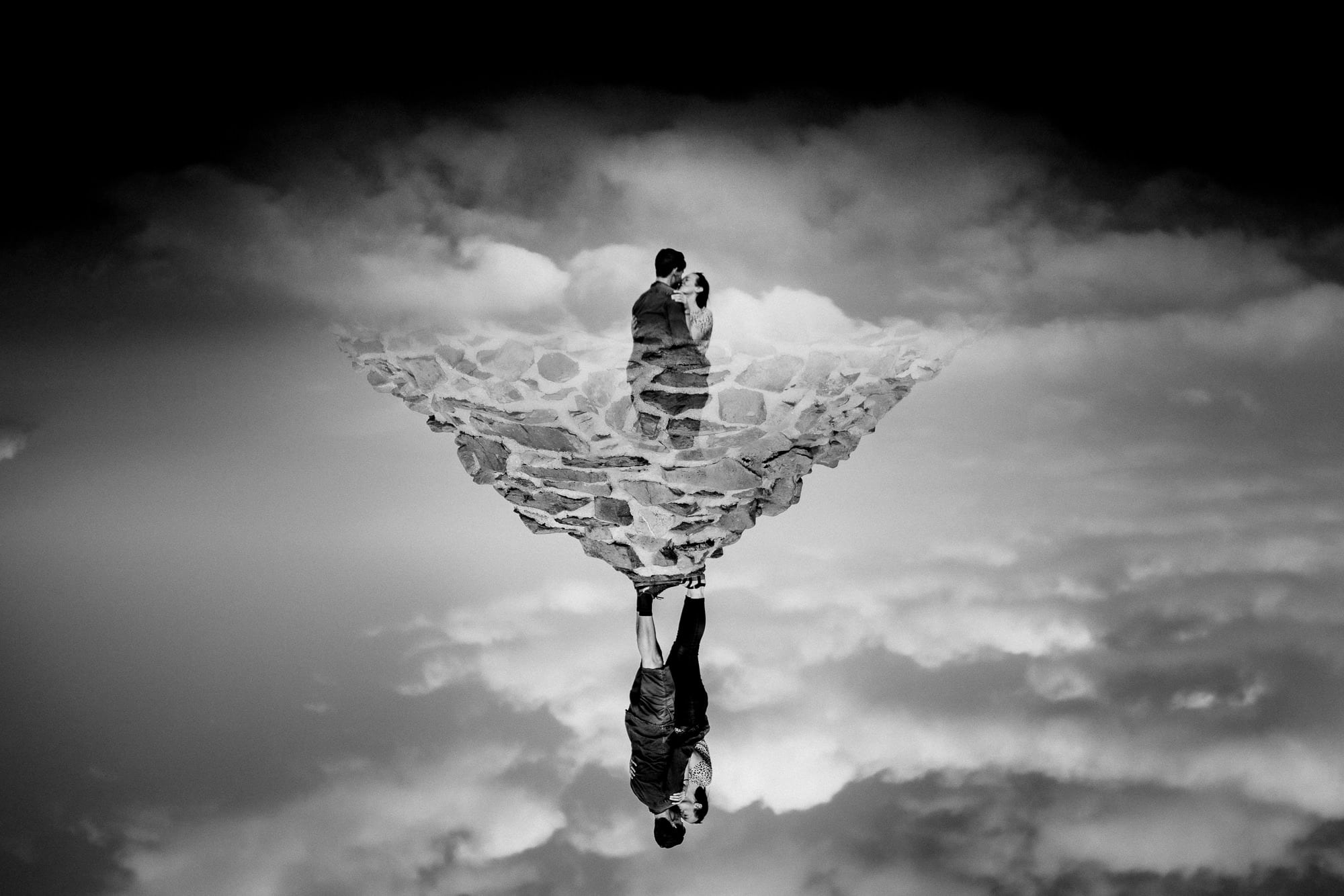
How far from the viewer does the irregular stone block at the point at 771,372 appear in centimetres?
313

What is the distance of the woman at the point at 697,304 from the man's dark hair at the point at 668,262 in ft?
0.15

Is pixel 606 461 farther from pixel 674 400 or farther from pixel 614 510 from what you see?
pixel 674 400

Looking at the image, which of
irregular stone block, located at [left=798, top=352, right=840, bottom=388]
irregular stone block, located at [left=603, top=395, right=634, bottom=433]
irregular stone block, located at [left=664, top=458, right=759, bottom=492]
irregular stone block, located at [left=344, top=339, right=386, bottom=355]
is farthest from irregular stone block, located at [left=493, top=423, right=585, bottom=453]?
irregular stone block, located at [left=798, top=352, right=840, bottom=388]

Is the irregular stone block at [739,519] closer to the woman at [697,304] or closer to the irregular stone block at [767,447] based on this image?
the irregular stone block at [767,447]

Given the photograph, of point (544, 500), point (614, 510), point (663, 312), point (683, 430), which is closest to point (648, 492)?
point (614, 510)

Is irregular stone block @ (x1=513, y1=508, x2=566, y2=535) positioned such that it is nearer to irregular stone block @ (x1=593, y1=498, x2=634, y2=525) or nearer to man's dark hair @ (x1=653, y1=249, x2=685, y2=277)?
irregular stone block @ (x1=593, y1=498, x2=634, y2=525)

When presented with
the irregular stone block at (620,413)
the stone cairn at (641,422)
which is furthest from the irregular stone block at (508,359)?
the irregular stone block at (620,413)

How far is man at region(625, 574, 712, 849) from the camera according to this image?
11.5 feet

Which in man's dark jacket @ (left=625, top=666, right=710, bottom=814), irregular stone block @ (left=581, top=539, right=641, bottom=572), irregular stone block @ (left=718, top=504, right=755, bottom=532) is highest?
irregular stone block @ (left=718, top=504, right=755, bottom=532)

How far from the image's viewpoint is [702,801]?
139 inches

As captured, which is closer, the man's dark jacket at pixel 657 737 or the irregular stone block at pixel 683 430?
the irregular stone block at pixel 683 430

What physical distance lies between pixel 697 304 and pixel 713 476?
60cm

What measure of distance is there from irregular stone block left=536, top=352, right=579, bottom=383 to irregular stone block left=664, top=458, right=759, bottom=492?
19.2 inches

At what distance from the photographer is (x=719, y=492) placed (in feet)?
11.0
